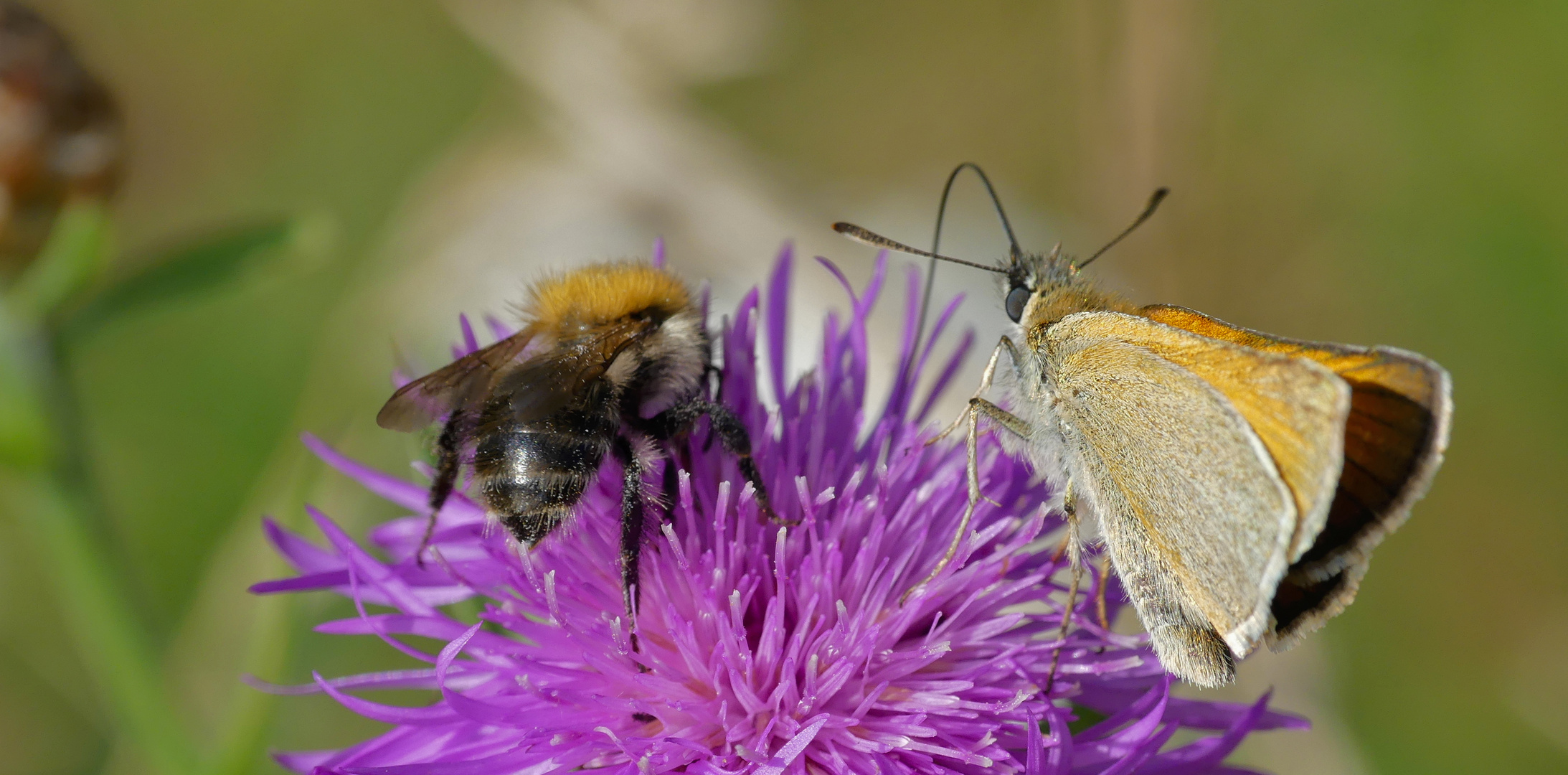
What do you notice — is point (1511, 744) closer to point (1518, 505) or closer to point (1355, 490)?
point (1518, 505)

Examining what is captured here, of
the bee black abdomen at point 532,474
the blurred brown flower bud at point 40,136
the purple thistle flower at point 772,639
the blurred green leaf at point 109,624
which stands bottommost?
the blurred green leaf at point 109,624

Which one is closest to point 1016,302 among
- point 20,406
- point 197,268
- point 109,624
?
point 197,268

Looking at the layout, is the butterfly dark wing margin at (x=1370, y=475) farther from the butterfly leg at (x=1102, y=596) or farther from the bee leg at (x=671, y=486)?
the bee leg at (x=671, y=486)

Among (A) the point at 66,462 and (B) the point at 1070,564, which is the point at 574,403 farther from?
(A) the point at 66,462

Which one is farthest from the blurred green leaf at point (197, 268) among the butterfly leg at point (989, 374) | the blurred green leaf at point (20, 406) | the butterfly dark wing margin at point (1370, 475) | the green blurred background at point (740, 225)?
the butterfly dark wing margin at point (1370, 475)

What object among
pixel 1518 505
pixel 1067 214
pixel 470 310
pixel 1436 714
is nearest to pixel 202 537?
pixel 470 310

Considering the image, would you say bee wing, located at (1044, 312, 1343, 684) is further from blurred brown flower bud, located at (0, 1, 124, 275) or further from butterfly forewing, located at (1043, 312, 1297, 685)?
blurred brown flower bud, located at (0, 1, 124, 275)

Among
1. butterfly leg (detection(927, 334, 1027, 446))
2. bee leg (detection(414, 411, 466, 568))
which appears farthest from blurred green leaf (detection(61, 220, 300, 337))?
butterfly leg (detection(927, 334, 1027, 446))
